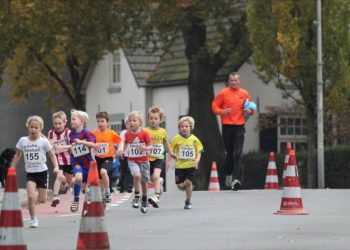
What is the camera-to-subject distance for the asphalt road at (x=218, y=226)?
14719mm

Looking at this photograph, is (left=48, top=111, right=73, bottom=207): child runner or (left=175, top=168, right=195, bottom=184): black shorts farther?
(left=48, top=111, right=73, bottom=207): child runner

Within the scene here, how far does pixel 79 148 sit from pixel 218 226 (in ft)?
16.4

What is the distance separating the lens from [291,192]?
735 inches

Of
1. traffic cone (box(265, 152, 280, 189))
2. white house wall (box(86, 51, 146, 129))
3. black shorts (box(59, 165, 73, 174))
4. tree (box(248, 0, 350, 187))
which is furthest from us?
white house wall (box(86, 51, 146, 129))

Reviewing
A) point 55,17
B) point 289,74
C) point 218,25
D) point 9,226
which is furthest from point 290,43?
point 9,226

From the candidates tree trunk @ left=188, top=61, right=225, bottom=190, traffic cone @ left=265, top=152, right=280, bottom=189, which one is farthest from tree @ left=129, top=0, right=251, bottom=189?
traffic cone @ left=265, top=152, right=280, bottom=189

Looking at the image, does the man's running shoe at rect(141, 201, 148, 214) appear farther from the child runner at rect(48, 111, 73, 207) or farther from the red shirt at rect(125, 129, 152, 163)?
the child runner at rect(48, 111, 73, 207)

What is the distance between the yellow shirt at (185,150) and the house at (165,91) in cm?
2290

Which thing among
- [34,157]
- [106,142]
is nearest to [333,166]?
[106,142]

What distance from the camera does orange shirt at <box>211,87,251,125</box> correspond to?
25.0m

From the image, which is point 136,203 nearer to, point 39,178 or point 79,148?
point 79,148

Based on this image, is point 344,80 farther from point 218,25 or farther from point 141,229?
point 141,229

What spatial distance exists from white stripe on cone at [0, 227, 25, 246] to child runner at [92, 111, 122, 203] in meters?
9.90

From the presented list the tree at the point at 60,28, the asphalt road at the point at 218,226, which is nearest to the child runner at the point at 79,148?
the asphalt road at the point at 218,226
